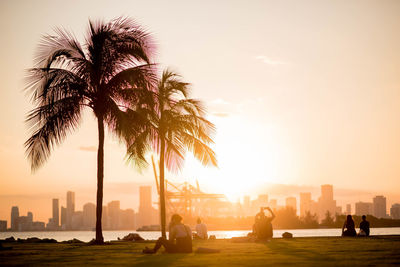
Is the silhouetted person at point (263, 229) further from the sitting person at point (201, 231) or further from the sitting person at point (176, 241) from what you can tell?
the sitting person at point (176, 241)

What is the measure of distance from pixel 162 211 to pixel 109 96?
794 cm

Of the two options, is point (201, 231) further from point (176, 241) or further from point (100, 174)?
point (176, 241)

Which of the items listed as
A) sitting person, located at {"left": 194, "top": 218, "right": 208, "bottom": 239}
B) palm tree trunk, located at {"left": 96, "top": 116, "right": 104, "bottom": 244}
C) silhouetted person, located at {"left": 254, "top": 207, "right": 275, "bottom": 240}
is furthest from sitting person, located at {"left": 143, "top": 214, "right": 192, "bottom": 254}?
sitting person, located at {"left": 194, "top": 218, "right": 208, "bottom": 239}

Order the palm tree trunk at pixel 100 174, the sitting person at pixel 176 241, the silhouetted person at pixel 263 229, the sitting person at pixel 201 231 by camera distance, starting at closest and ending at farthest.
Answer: the sitting person at pixel 176 241, the palm tree trunk at pixel 100 174, the silhouetted person at pixel 263 229, the sitting person at pixel 201 231

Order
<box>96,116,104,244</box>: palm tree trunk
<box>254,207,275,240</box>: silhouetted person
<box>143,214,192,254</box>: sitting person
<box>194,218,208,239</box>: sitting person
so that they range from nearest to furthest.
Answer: <box>143,214,192,254</box>: sitting person, <box>96,116,104,244</box>: palm tree trunk, <box>254,207,275,240</box>: silhouetted person, <box>194,218,208,239</box>: sitting person

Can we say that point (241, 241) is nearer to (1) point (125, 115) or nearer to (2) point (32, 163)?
(1) point (125, 115)

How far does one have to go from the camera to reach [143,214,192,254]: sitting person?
48.3 feet

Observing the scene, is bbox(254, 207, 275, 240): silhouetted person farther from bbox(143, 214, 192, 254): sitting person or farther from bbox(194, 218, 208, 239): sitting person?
bbox(143, 214, 192, 254): sitting person

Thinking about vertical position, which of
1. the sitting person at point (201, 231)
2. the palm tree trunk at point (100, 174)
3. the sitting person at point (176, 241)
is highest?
the palm tree trunk at point (100, 174)

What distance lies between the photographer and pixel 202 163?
26844mm

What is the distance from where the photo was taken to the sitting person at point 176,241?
1472cm

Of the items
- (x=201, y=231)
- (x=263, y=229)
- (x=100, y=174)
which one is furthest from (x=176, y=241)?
(x=201, y=231)

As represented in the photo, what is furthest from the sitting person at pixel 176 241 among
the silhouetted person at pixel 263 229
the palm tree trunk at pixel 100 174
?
the silhouetted person at pixel 263 229

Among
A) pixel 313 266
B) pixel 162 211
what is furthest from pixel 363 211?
pixel 313 266
